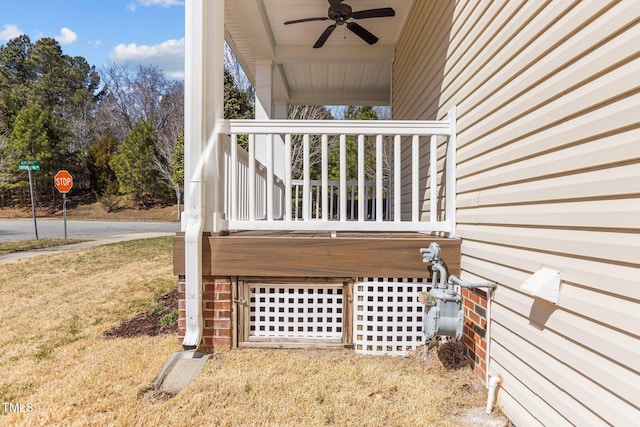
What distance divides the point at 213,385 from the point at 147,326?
4.72 feet

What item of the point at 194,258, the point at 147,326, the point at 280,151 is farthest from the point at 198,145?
the point at 280,151

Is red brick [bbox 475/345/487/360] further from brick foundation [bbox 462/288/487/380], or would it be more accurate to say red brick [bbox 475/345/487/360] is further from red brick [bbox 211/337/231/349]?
red brick [bbox 211/337/231/349]

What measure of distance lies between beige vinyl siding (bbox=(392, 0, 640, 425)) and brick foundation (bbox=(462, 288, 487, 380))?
11cm

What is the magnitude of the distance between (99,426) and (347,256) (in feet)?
5.33

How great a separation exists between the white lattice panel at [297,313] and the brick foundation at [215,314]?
17cm

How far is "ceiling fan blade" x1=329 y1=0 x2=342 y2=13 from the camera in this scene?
11.8 feet

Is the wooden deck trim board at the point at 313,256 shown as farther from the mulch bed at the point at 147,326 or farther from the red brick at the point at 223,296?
the mulch bed at the point at 147,326

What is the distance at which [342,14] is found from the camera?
376cm

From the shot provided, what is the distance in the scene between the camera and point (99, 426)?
172 centimetres

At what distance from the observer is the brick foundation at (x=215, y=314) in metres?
2.62

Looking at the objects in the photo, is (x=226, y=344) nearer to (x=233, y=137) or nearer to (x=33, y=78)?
(x=233, y=137)

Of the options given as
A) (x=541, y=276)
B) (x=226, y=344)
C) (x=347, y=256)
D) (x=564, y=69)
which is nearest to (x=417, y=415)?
(x=541, y=276)

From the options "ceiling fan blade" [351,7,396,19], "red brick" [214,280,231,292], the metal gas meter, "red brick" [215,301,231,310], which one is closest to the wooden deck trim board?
"red brick" [214,280,231,292]

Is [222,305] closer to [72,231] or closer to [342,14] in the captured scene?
[342,14]
